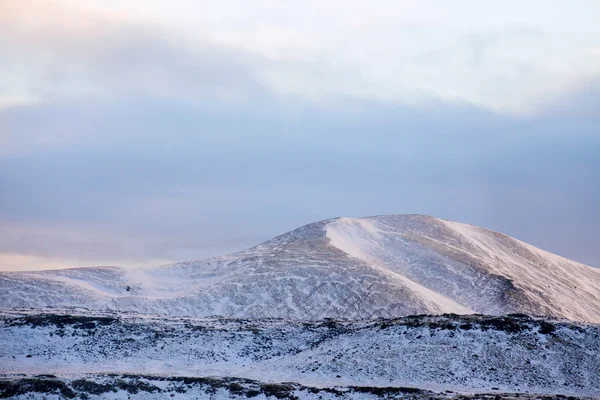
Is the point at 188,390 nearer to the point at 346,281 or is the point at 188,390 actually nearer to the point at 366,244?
the point at 346,281

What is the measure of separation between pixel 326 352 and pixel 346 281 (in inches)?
1280

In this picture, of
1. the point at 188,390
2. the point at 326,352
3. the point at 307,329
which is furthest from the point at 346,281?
the point at 188,390

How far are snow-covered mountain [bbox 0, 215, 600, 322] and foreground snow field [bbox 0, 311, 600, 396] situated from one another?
70.0ft

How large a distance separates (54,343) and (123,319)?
6.78 meters

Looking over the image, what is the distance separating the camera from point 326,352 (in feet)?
154

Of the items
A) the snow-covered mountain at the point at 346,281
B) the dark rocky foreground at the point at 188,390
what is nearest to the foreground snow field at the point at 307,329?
the dark rocky foreground at the point at 188,390

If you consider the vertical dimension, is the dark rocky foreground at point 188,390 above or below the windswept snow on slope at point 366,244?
below

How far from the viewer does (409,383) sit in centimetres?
4141

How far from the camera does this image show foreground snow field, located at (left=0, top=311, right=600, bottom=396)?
137 feet

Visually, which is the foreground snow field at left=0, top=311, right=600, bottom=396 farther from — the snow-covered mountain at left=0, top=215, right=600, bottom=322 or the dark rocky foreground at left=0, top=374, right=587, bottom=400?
the snow-covered mountain at left=0, top=215, right=600, bottom=322

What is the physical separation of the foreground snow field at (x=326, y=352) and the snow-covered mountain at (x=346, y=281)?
21.3m

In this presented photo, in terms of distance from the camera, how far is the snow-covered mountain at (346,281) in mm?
76062

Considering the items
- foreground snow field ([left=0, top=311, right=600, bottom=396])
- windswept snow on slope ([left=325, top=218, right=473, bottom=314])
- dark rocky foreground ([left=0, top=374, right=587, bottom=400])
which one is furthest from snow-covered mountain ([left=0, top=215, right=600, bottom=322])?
dark rocky foreground ([left=0, top=374, right=587, bottom=400])

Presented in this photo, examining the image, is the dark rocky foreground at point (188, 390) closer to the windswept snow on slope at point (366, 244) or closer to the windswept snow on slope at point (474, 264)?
the windswept snow on slope at point (366, 244)
